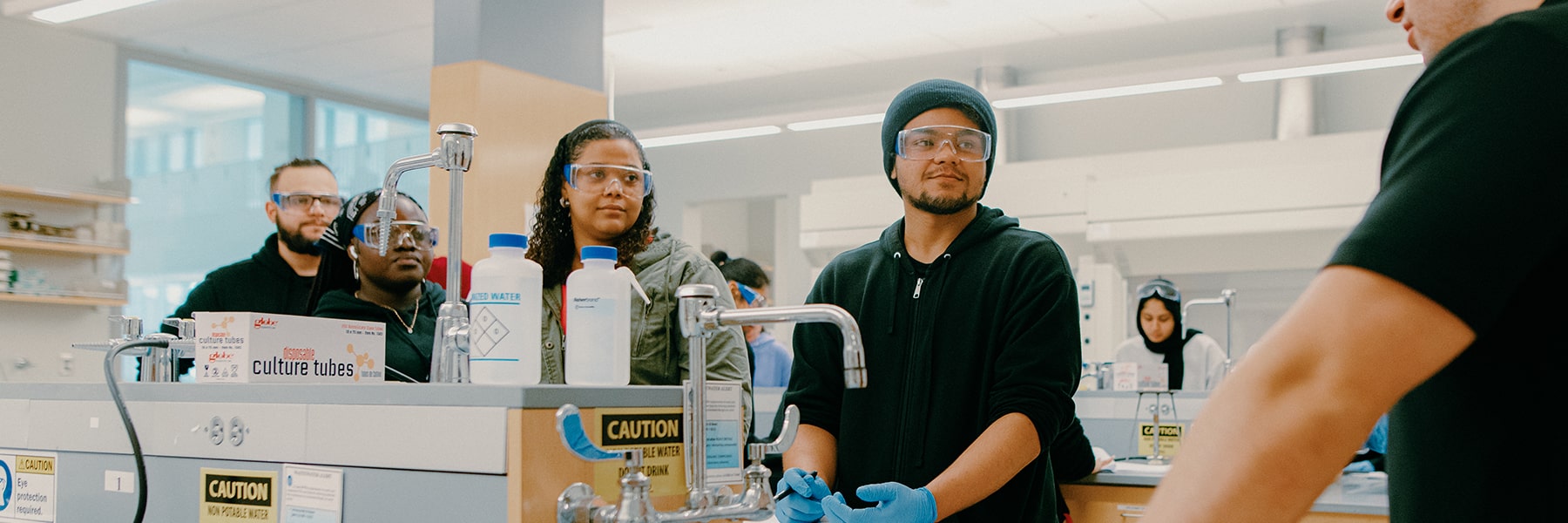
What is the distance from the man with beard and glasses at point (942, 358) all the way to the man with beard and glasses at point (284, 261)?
1.45 metres

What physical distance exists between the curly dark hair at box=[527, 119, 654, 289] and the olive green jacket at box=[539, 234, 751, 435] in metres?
0.14

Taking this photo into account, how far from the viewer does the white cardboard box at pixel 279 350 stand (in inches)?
60.8

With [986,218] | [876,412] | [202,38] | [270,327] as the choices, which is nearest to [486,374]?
[270,327]

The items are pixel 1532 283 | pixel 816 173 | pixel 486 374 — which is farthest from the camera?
pixel 816 173

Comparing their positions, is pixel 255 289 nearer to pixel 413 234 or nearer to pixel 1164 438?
pixel 413 234

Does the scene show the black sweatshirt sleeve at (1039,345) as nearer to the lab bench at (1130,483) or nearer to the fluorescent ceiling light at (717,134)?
the lab bench at (1130,483)

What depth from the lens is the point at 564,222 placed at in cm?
220

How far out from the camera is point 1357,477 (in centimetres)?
323

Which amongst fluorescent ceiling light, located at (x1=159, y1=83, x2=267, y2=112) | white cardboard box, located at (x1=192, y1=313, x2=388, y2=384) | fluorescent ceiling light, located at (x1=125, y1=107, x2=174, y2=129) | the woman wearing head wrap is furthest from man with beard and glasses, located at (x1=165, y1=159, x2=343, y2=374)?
fluorescent ceiling light, located at (x1=159, y1=83, x2=267, y2=112)

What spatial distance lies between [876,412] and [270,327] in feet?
2.93

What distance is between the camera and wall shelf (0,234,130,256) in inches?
248

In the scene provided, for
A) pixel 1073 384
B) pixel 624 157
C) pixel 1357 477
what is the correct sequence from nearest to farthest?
1. pixel 1073 384
2. pixel 624 157
3. pixel 1357 477

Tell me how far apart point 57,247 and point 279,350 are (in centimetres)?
589

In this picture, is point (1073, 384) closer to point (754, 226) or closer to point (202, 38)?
point (202, 38)
